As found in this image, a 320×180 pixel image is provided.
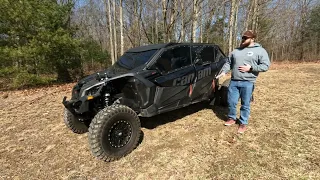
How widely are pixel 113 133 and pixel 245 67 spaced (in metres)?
2.37

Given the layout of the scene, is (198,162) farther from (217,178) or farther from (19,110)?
(19,110)

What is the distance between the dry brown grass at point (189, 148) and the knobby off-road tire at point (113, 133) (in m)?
0.16

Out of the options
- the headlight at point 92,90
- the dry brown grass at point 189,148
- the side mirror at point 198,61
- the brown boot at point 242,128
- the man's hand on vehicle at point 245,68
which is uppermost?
the side mirror at point 198,61

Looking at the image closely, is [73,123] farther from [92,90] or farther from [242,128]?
[242,128]

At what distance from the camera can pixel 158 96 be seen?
3.75 metres

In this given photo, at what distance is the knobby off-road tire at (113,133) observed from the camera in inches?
119

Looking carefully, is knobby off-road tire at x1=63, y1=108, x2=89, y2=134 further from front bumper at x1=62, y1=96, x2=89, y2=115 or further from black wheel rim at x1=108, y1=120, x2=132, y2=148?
black wheel rim at x1=108, y1=120, x2=132, y2=148

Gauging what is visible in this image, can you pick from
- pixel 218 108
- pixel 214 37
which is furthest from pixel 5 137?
pixel 214 37

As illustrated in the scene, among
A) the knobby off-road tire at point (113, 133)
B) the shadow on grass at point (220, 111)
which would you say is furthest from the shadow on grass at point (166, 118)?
the knobby off-road tire at point (113, 133)

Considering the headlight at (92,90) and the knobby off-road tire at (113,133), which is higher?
the headlight at (92,90)

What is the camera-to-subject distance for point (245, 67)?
138 inches

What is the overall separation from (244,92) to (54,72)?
1054cm

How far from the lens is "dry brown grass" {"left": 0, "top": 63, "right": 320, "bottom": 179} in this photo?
2.84 meters

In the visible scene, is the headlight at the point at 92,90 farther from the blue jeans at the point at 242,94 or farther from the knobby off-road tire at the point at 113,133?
Result: the blue jeans at the point at 242,94
